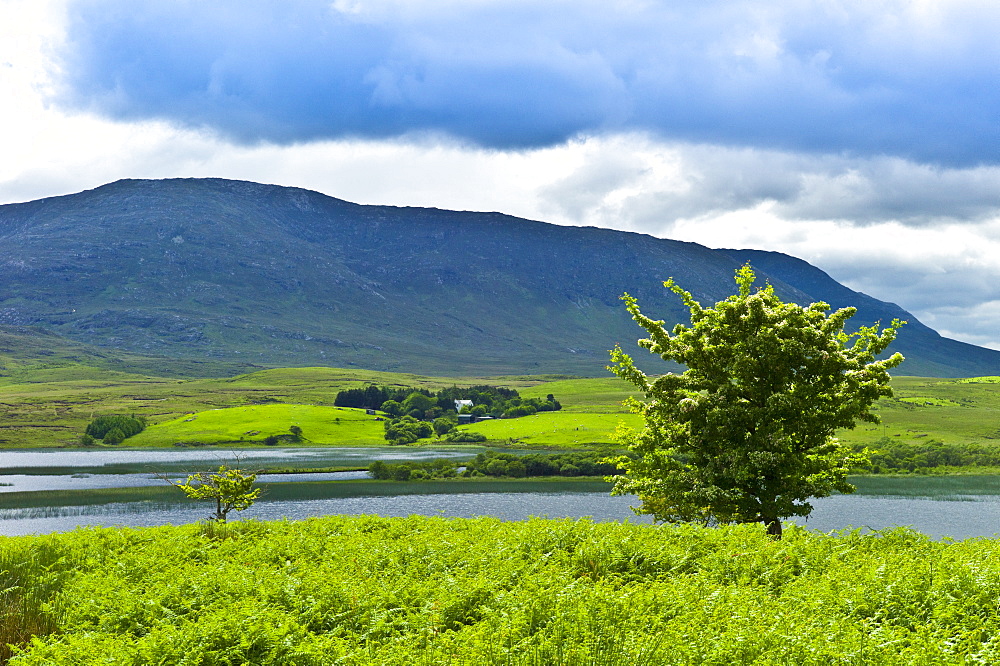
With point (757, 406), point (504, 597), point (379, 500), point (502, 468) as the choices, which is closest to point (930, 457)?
point (502, 468)

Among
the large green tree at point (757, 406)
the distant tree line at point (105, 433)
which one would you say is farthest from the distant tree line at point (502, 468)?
the large green tree at point (757, 406)

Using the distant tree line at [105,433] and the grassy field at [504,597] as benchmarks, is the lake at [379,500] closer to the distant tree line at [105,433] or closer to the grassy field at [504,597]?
the grassy field at [504,597]

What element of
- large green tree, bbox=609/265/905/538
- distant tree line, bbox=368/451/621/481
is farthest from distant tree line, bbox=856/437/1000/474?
large green tree, bbox=609/265/905/538

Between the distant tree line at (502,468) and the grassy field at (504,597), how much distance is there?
10763 cm

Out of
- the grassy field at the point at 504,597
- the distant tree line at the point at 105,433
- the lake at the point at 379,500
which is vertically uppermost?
the grassy field at the point at 504,597

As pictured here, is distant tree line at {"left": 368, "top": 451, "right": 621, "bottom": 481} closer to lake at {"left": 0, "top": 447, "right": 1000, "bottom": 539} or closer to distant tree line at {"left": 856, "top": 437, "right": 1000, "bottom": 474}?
lake at {"left": 0, "top": 447, "right": 1000, "bottom": 539}

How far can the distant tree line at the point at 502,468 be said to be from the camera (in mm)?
124000

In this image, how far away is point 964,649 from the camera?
8938mm

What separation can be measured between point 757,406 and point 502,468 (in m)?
104

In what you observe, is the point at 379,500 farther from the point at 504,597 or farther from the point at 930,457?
the point at 930,457

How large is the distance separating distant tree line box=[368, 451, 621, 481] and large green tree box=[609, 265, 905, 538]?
315 feet

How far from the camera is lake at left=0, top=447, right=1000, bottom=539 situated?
251 ft

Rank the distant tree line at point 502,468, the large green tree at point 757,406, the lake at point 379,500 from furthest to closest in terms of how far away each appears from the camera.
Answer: the distant tree line at point 502,468
the lake at point 379,500
the large green tree at point 757,406

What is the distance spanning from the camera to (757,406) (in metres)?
26.9
